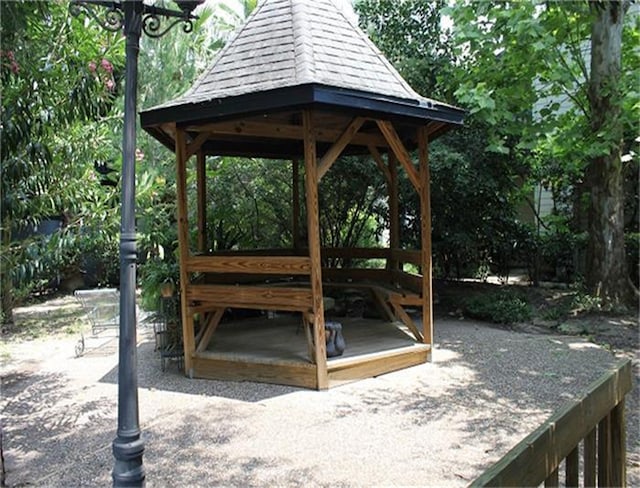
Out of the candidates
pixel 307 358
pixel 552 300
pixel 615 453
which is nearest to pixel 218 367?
pixel 307 358

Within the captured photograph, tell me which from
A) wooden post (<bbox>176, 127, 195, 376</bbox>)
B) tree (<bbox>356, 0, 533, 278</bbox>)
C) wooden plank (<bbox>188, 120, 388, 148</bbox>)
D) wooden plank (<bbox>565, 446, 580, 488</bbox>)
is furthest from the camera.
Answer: tree (<bbox>356, 0, 533, 278</bbox>)

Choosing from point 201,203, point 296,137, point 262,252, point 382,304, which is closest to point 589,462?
point 382,304

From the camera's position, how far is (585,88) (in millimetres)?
8516

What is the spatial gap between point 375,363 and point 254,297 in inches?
57.3

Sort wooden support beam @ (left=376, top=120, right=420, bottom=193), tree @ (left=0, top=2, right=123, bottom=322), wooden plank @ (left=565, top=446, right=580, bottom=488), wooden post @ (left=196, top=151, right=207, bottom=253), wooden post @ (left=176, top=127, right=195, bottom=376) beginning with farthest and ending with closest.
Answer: wooden post @ (left=196, top=151, right=207, bottom=253) < wooden post @ (left=176, top=127, right=195, bottom=376) < wooden support beam @ (left=376, top=120, right=420, bottom=193) < tree @ (left=0, top=2, right=123, bottom=322) < wooden plank @ (left=565, top=446, right=580, bottom=488)

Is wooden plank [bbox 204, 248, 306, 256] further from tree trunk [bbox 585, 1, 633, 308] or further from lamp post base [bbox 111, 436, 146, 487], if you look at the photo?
tree trunk [bbox 585, 1, 633, 308]

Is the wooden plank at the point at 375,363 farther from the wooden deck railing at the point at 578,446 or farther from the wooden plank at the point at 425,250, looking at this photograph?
the wooden deck railing at the point at 578,446

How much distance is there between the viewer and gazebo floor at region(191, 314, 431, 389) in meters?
5.08

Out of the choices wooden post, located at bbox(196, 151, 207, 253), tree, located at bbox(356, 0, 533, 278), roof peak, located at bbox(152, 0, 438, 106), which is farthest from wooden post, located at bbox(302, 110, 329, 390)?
tree, located at bbox(356, 0, 533, 278)

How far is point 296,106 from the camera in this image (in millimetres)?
4645

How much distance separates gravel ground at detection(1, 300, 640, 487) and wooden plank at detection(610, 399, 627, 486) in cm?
109

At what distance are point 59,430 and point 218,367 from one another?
1.66m

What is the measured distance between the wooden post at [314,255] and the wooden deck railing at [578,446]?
118 inches

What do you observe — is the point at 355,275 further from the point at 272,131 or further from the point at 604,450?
the point at 604,450
